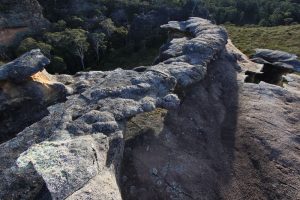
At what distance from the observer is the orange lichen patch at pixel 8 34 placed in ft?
236

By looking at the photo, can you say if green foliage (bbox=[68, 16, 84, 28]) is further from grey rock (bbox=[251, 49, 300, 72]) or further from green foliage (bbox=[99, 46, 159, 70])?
grey rock (bbox=[251, 49, 300, 72])

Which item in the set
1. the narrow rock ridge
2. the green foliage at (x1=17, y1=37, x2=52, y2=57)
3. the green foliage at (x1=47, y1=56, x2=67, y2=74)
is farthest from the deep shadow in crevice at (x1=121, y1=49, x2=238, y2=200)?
the green foliage at (x1=17, y1=37, x2=52, y2=57)

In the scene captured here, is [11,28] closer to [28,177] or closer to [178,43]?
[178,43]

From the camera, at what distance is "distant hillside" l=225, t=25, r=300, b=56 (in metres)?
57.6

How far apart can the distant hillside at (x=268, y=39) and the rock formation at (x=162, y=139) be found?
3183 cm

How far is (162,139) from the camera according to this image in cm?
2048

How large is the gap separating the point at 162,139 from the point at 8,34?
62263mm

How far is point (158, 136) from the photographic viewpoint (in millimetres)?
20578

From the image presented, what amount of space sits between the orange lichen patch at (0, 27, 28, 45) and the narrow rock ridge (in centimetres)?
4931

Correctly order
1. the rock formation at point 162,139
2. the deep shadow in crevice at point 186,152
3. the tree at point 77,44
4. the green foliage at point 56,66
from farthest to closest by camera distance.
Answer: the tree at point 77,44, the green foliage at point 56,66, the deep shadow in crevice at point 186,152, the rock formation at point 162,139

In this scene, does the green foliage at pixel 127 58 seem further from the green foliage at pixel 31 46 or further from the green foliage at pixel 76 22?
the green foliage at pixel 76 22

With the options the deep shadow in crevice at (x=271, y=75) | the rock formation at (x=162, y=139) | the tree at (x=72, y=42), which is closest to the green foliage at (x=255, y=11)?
the tree at (x=72, y=42)

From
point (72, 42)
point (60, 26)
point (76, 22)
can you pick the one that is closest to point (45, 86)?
point (72, 42)

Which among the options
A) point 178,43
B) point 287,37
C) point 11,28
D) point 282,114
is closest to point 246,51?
point 287,37
